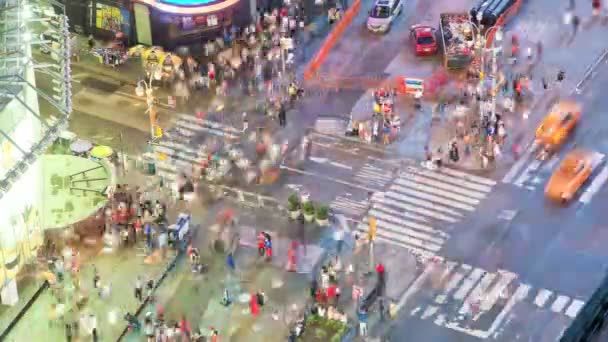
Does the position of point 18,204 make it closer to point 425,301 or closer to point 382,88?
point 425,301

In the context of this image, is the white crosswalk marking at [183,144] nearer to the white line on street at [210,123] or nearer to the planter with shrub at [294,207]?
the white line on street at [210,123]

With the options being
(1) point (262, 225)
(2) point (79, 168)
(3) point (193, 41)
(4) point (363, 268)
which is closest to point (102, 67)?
(3) point (193, 41)

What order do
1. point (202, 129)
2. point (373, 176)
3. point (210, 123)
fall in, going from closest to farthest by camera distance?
point (373, 176) → point (202, 129) → point (210, 123)

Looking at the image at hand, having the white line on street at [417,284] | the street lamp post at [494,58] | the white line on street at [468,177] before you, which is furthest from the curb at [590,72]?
the white line on street at [417,284]

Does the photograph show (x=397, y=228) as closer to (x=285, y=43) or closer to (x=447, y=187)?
(x=447, y=187)

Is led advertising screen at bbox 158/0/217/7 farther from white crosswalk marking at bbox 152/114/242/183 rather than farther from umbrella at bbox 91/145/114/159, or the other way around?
umbrella at bbox 91/145/114/159

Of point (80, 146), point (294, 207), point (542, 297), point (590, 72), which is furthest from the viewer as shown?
point (590, 72)

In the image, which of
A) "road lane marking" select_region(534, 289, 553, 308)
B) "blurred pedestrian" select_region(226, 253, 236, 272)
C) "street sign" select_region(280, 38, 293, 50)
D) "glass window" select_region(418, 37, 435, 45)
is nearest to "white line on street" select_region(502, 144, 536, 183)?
"road lane marking" select_region(534, 289, 553, 308)

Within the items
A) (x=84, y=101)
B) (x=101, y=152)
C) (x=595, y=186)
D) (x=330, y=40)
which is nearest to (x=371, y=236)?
(x=595, y=186)
